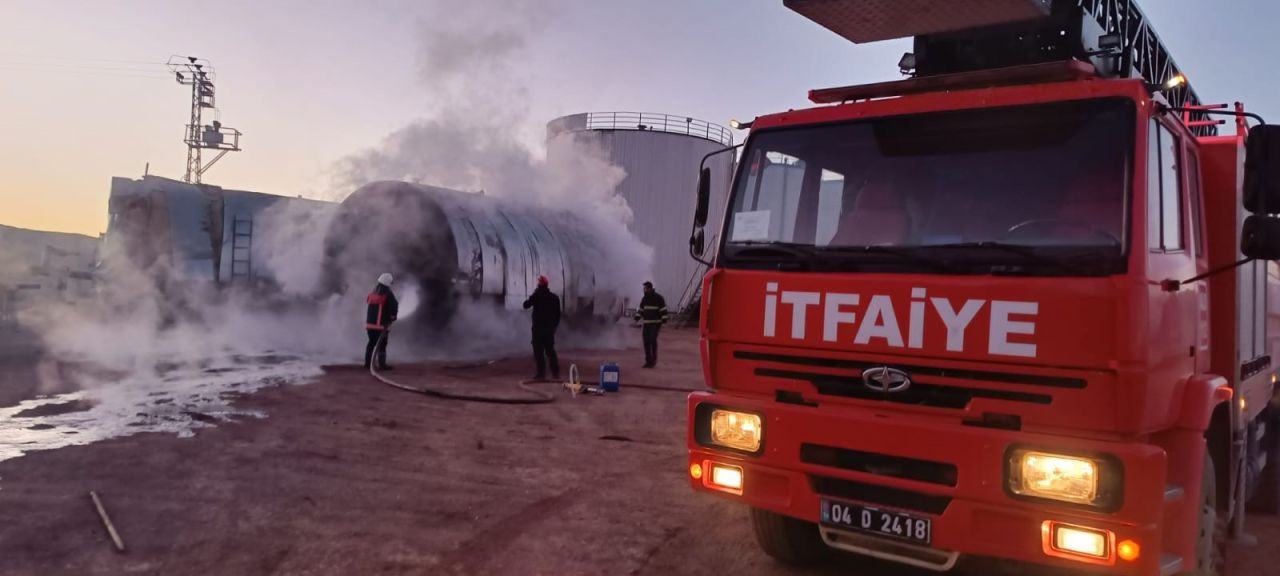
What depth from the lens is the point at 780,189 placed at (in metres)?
4.18

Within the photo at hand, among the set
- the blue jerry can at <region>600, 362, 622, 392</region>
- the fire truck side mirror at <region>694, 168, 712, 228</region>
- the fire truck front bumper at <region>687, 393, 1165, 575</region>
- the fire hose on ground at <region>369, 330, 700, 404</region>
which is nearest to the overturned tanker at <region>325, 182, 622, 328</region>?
the fire hose on ground at <region>369, 330, 700, 404</region>

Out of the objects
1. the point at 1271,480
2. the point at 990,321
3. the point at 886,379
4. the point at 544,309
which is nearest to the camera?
the point at 990,321

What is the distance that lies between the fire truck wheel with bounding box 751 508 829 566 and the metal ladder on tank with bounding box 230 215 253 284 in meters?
16.1

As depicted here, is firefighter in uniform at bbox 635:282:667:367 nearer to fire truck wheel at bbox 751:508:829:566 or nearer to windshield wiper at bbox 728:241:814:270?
fire truck wheel at bbox 751:508:829:566

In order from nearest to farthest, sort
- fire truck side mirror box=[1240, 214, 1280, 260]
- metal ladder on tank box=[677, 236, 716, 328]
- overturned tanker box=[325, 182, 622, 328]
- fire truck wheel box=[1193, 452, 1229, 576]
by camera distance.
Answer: fire truck side mirror box=[1240, 214, 1280, 260] < fire truck wheel box=[1193, 452, 1229, 576] < overturned tanker box=[325, 182, 622, 328] < metal ladder on tank box=[677, 236, 716, 328]

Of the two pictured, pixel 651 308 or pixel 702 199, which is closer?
pixel 702 199

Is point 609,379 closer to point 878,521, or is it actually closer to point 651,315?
point 651,315

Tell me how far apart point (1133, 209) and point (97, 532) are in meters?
5.65

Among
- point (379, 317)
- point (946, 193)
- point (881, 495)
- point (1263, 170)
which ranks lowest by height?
point (881, 495)

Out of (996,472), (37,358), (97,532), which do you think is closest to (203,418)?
(97,532)

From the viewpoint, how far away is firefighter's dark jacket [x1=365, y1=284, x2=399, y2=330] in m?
12.6

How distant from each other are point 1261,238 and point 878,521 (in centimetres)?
193

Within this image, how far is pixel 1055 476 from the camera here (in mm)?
3051

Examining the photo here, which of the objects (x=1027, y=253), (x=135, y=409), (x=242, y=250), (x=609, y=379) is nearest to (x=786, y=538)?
(x=1027, y=253)
